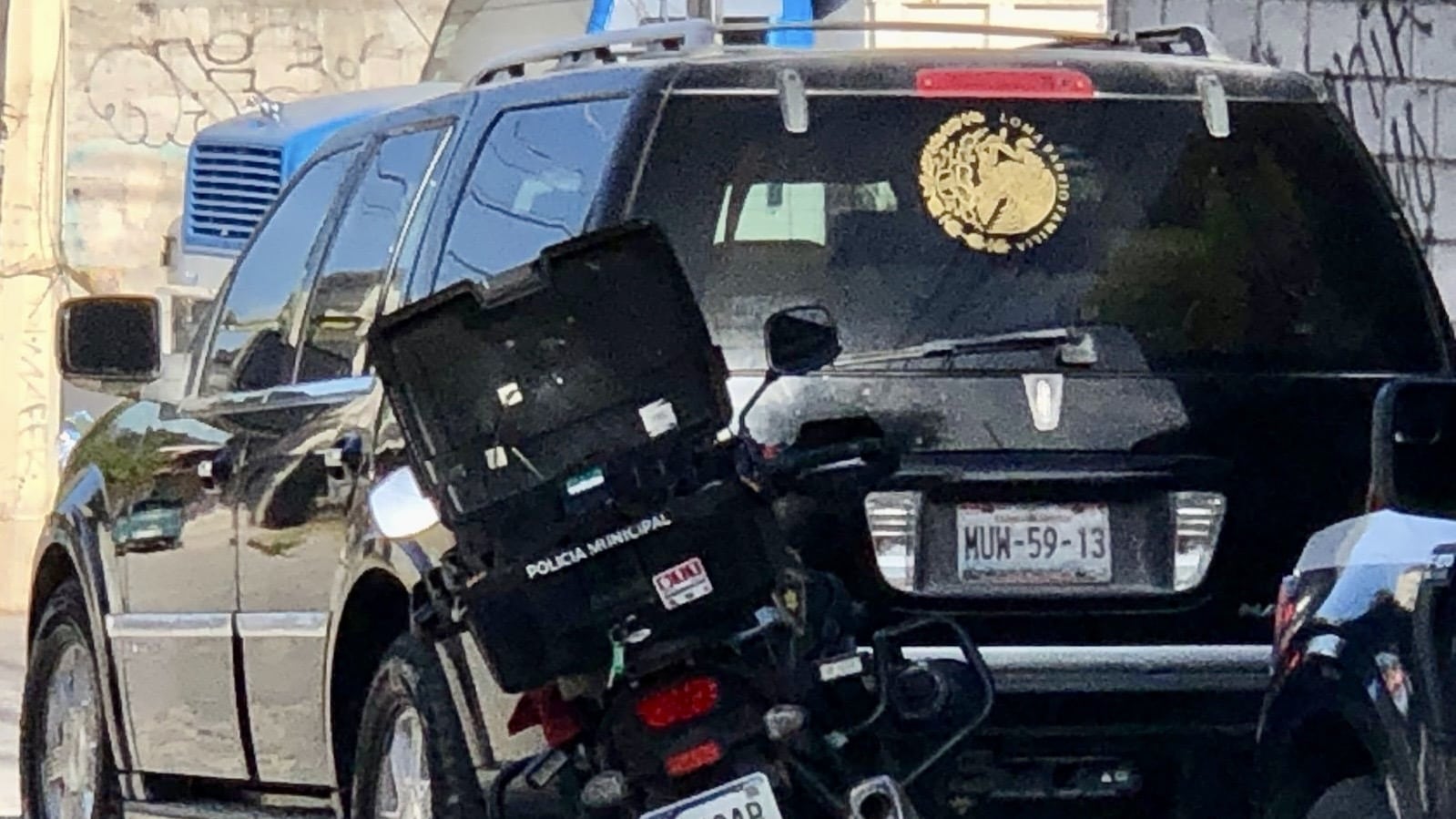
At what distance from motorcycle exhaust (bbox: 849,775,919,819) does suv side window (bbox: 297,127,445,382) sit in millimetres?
1980

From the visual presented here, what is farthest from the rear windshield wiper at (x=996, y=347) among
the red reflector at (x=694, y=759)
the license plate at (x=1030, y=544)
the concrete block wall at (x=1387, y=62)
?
the concrete block wall at (x=1387, y=62)

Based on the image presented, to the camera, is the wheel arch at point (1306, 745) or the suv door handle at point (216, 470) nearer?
the wheel arch at point (1306, 745)

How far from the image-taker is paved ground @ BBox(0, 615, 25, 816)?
11211mm

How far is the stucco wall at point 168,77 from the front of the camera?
19.5 metres

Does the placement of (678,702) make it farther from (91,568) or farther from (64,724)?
(64,724)

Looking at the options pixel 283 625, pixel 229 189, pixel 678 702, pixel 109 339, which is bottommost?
pixel 229 189

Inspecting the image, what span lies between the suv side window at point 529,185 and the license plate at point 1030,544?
903 mm

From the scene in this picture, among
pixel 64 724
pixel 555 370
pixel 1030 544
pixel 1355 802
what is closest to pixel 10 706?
pixel 64 724

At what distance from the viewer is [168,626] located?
816 cm

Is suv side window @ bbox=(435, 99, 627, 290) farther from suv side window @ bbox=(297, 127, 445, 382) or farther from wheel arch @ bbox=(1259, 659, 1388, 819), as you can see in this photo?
wheel arch @ bbox=(1259, 659, 1388, 819)

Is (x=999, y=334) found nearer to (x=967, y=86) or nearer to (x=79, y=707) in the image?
(x=967, y=86)

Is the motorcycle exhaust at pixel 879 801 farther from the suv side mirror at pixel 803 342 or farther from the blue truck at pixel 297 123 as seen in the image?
the blue truck at pixel 297 123

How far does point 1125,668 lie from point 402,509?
1.35 metres

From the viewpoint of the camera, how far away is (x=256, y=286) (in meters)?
8.39
